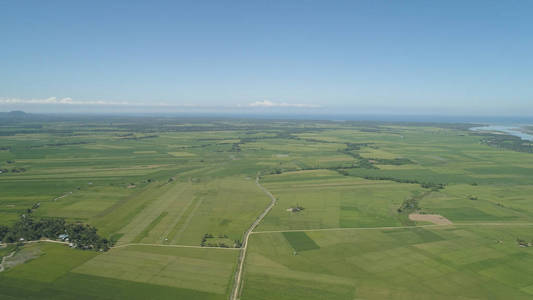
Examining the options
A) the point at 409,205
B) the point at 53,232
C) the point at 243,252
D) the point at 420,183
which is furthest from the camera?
the point at 420,183

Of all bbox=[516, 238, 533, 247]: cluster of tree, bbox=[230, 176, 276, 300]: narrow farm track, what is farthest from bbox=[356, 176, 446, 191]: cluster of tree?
bbox=[230, 176, 276, 300]: narrow farm track

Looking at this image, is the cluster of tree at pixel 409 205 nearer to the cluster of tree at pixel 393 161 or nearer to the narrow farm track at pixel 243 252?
the narrow farm track at pixel 243 252

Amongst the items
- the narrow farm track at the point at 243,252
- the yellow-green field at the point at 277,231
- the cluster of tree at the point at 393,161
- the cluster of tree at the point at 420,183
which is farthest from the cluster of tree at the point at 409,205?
the cluster of tree at the point at 393,161

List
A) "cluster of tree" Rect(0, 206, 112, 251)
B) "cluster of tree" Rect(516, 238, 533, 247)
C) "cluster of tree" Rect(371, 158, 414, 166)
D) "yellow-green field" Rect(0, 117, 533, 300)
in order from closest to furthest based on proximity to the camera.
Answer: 1. "yellow-green field" Rect(0, 117, 533, 300)
2. "cluster of tree" Rect(516, 238, 533, 247)
3. "cluster of tree" Rect(0, 206, 112, 251)
4. "cluster of tree" Rect(371, 158, 414, 166)

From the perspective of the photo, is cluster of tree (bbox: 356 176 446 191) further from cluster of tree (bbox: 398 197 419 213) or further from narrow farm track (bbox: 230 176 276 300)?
narrow farm track (bbox: 230 176 276 300)

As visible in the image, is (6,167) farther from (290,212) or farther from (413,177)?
(413,177)

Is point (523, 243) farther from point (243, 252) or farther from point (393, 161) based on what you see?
point (393, 161)

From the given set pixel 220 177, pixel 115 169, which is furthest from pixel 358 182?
pixel 115 169

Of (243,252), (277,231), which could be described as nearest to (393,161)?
(277,231)
